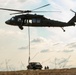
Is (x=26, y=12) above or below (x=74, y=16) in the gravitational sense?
above

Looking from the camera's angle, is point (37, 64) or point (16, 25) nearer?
point (37, 64)

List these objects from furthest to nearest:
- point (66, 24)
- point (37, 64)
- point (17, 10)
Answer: point (66, 24) < point (17, 10) < point (37, 64)

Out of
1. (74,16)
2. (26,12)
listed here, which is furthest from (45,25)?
(74,16)

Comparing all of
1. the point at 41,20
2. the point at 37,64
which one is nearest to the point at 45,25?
the point at 41,20

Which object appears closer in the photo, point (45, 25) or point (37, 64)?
point (37, 64)

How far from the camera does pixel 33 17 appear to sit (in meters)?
53.1

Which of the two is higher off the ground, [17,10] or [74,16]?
[17,10]

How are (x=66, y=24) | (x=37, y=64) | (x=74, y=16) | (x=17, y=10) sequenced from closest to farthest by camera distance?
(x=37, y=64) < (x=17, y=10) < (x=66, y=24) < (x=74, y=16)

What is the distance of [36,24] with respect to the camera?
175 feet

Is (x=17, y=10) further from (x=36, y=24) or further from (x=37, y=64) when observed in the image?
(x=37, y=64)

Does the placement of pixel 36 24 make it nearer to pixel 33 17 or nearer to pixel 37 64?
pixel 33 17

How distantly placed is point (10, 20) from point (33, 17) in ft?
16.9

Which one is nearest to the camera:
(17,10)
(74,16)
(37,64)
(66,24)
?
(37,64)

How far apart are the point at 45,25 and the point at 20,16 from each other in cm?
534
